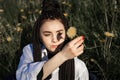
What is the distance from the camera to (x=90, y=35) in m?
2.17

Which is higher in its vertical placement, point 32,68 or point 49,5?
point 49,5

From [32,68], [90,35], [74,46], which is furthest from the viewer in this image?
[90,35]

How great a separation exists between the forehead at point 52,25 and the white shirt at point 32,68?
0.55 ft

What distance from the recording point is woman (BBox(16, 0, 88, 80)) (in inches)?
55.2

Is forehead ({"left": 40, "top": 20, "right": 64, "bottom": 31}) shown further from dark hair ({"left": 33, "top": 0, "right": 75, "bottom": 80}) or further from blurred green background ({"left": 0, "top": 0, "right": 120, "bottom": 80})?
blurred green background ({"left": 0, "top": 0, "right": 120, "bottom": 80})

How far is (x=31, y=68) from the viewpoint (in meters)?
1.43

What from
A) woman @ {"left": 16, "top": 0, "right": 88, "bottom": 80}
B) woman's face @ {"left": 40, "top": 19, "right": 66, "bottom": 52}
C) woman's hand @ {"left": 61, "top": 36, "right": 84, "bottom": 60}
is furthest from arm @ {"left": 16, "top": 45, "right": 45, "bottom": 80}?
woman's hand @ {"left": 61, "top": 36, "right": 84, "bottom": 60}

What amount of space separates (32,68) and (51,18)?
0.89 feet

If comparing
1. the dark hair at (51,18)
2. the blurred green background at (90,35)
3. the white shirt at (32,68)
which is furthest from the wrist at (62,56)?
the blurred green background at (90,35)

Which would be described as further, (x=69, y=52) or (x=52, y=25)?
(x=52, y=25)

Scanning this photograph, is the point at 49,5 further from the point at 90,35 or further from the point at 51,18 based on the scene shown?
the point at 90,35

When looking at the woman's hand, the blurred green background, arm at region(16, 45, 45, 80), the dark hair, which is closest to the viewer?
the woman's hand

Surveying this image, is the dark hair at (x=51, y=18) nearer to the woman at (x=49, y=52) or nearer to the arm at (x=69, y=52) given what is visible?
the woman at (x=49, y=52)

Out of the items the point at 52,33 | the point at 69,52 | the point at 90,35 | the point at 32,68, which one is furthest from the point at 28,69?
the point at 90,35
